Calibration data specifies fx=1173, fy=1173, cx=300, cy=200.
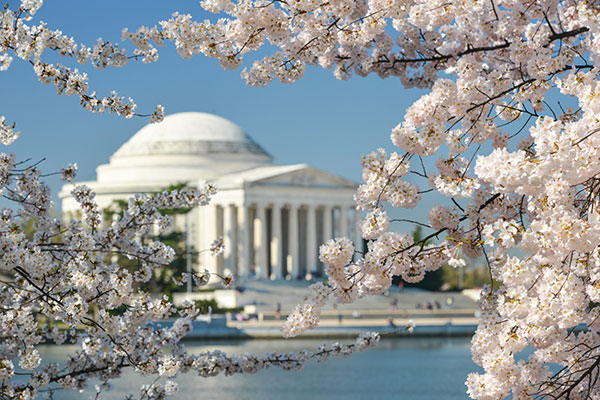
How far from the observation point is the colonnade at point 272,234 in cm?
10388

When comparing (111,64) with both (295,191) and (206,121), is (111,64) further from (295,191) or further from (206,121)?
(206,121)

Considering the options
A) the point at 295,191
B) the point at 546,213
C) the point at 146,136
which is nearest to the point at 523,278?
the point at 546,213

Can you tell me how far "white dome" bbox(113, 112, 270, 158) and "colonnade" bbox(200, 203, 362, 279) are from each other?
776 cm

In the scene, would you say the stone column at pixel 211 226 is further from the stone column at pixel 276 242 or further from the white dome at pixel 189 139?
the white dome at pixel 189 139

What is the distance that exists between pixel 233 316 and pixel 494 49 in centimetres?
6266

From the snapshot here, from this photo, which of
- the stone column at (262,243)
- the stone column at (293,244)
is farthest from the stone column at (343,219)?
the stone column at (262,243)

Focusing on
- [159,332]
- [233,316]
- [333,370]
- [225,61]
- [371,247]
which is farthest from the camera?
[233,316]

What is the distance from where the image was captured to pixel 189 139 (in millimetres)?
111625

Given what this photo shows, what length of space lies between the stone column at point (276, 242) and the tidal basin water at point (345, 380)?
4807 centimetres

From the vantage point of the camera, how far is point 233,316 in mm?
71438

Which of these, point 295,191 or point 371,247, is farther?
point 295,191

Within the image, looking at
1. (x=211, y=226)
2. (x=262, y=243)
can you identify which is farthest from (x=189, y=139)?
(x=262, y=243)

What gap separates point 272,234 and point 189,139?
41.2 feet

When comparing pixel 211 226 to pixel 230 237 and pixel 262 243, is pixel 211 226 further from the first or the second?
pixel 262 243
